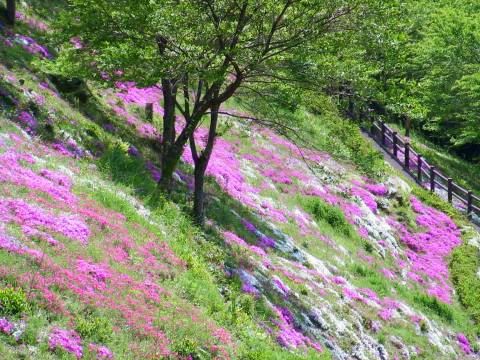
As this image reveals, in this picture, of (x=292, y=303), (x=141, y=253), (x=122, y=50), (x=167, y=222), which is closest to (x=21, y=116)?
(x=122, y=50)

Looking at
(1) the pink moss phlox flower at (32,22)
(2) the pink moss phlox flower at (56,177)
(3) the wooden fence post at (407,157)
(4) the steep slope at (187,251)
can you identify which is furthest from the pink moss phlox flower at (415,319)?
(1) the pink moss phlox flower at (32,22)

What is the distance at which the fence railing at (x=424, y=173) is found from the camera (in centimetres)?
3873

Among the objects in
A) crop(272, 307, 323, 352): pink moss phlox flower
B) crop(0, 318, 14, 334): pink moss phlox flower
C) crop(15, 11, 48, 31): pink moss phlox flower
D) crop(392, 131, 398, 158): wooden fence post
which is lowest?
crop(272, 307, 323, 352): pink moss phlox flower

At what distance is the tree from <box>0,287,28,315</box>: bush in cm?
850

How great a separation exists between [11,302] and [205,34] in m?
10.3

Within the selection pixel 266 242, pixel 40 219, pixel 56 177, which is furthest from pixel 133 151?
pixel 40 219

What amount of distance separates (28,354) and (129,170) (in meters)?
11.3

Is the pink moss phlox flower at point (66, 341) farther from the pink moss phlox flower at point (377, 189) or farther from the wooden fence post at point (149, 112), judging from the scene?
the pink moss phlox flower at point (377, 189)

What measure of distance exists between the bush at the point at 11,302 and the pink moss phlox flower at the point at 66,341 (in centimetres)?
59

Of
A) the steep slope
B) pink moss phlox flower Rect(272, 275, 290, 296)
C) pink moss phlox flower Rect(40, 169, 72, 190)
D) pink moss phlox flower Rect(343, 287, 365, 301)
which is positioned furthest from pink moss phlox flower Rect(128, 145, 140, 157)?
pink moss phlox flower Rect(343, 287, 365, 301)

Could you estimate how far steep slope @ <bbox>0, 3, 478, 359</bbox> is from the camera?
919cm

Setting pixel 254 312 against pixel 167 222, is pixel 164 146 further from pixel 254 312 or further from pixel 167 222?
pixel 254 312

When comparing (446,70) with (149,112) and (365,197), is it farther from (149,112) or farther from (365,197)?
(149,112)

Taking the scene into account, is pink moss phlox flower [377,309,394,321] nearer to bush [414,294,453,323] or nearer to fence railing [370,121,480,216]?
bush [414,294,453,323]
